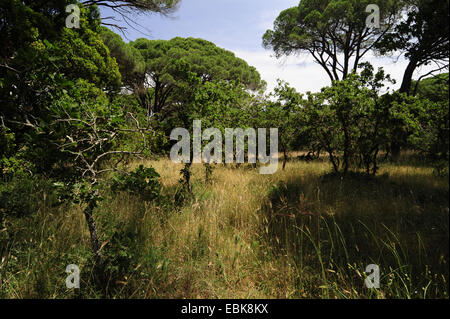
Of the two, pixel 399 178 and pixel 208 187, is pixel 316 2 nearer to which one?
pixel 399 178

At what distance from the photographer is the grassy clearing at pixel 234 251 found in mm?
1753

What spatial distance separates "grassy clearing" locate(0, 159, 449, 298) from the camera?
69.0 inches

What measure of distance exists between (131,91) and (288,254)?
19479 millimetres

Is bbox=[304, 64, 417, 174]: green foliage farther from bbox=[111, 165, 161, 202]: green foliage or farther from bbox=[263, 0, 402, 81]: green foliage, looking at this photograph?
bbox=[263, 0, 402, 81]: green foliage

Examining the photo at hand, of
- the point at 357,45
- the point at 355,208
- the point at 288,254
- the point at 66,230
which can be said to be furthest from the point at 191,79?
the point at 357,45

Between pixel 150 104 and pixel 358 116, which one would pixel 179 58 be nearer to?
pixel 150 104

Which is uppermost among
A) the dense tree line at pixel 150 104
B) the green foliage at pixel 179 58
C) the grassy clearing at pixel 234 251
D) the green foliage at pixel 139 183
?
the green foliage at pixel 179 58

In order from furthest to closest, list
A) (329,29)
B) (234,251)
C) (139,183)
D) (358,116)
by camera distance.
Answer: (329,29), (358,116), (234,251), (139,183)

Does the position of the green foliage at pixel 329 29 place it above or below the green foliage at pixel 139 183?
above

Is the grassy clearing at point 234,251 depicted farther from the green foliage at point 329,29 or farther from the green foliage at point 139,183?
the green foliage at point 329,29

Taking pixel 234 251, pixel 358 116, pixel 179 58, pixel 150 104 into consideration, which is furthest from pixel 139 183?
pixel 179 58

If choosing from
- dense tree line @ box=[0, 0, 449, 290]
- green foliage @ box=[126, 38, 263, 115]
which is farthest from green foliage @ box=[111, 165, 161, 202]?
green foliage @ box=[126, 38, 263, 115]

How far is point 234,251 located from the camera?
231 cm

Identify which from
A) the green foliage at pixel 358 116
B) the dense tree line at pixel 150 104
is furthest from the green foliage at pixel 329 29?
the green foliage at pixel 358 116
